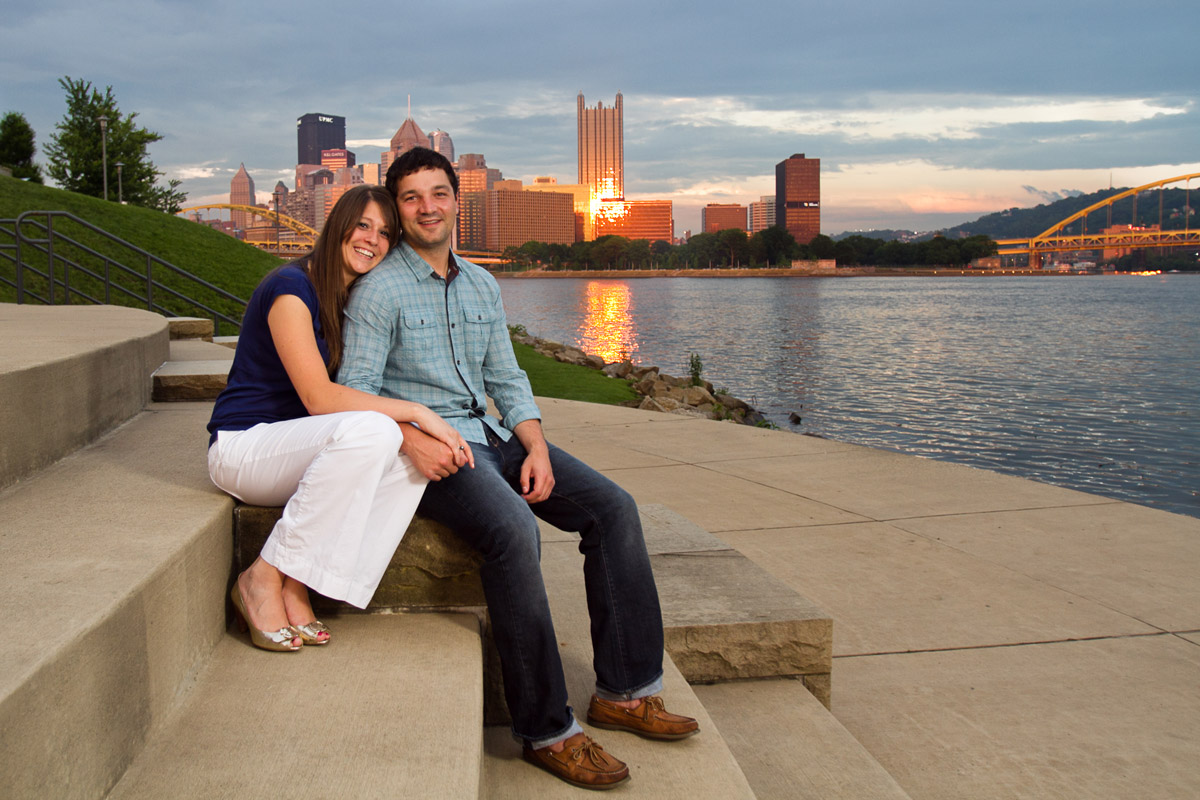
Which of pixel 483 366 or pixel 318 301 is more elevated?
pixel 318 301

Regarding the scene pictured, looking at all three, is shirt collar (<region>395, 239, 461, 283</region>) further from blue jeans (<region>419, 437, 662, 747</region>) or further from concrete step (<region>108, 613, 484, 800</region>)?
concrete step (<region>108, 613, 484, 800</region>)

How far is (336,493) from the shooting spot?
243cm

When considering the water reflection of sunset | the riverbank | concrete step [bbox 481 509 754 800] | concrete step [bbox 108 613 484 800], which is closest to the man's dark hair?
concrete step [bbox 108 613 484 800]

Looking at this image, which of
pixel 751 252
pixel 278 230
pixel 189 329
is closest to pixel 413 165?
pixel 189 329

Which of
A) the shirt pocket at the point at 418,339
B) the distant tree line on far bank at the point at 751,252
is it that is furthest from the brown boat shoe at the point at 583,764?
the distant tree line on far bank at the point at 751,252

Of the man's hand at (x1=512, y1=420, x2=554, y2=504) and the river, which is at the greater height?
the man's hand at (x1=512, y1=420, x2=554, y2=504)

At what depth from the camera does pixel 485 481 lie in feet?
8.70

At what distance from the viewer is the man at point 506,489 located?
2451mm

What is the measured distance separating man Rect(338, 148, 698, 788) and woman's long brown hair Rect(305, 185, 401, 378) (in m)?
0.05

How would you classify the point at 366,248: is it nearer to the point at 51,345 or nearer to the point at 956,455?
the point at 51,345

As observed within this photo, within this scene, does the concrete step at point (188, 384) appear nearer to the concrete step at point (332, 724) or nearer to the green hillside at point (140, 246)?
the concrete step at point (332, 724)

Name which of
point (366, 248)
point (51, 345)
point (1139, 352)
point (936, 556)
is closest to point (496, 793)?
point (366, 248)

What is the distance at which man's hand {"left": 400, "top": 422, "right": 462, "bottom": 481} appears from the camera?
259 cm

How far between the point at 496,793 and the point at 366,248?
1.77 metres
